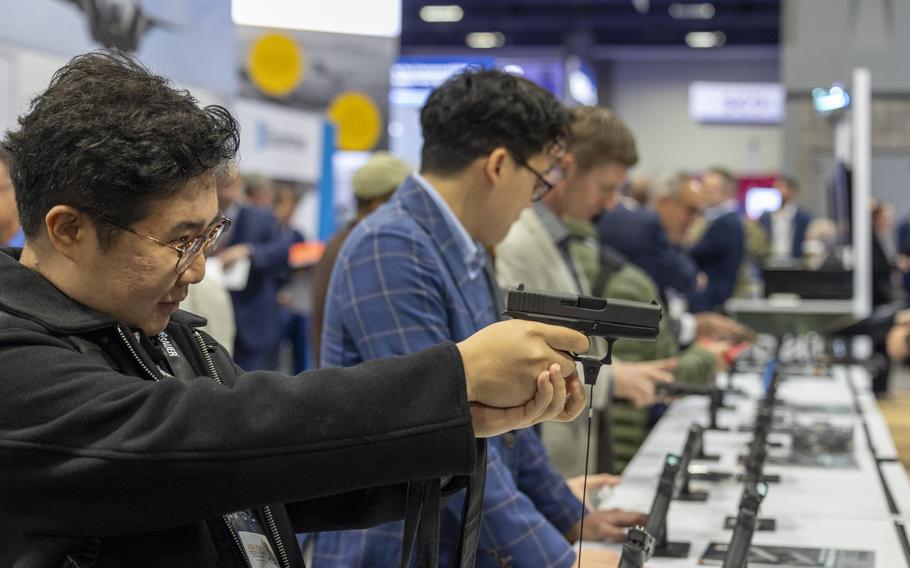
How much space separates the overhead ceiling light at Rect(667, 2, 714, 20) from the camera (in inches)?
823

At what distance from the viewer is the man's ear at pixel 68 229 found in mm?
1105

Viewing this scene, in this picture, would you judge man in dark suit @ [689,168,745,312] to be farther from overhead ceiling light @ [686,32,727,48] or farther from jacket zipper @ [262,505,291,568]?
overhead ceiling light @ [686,32,727,48]

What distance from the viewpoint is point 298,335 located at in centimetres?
930

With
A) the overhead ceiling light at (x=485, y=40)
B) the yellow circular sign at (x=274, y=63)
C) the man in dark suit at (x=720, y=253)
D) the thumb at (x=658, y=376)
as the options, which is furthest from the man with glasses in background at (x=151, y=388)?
the overhead ceiling light at (x=485, y=40)

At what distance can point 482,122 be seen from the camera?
217 cm

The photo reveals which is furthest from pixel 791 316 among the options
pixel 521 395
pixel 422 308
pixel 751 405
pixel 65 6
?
pixel 521 395

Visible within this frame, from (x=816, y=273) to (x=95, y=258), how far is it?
661 centimetres

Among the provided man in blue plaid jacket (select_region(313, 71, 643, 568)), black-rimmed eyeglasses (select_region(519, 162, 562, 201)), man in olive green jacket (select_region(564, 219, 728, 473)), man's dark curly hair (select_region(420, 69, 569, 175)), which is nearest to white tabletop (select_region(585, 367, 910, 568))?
man in olive green jacket (select_region(564, 219, 728, 473))

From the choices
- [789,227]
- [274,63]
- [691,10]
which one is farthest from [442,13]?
[274,63]

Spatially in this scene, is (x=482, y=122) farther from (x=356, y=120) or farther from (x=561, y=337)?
(x=356, y=120)

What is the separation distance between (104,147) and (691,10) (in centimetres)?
2113

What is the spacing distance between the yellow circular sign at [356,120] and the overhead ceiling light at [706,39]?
1547 centimetres

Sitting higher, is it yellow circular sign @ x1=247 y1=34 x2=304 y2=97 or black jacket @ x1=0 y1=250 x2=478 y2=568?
yellow circular sign @ x1=247 y1=34 x2=304 y2=97

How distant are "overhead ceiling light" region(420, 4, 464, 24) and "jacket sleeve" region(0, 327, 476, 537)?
67.6 ft
